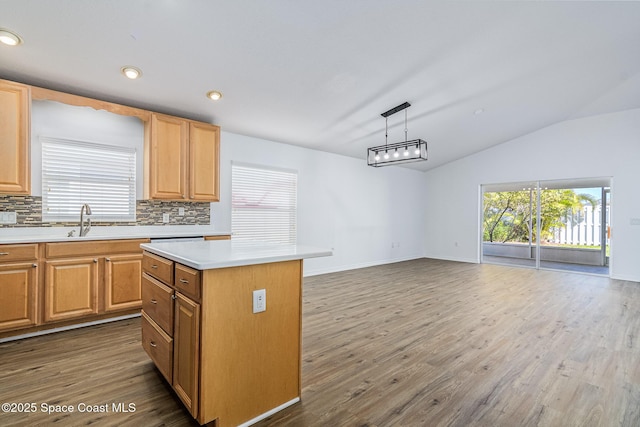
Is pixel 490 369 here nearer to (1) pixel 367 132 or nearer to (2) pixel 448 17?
(2) pixel 448 17

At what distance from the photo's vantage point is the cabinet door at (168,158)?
3.59 meters

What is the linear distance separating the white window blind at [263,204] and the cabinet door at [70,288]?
1.95 metres

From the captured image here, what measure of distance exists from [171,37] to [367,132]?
3.34 metres

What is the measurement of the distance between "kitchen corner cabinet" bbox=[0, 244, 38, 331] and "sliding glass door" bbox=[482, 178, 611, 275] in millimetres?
8114

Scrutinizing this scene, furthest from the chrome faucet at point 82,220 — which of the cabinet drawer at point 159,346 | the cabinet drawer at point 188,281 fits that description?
the cabinet drawer at point 188,281

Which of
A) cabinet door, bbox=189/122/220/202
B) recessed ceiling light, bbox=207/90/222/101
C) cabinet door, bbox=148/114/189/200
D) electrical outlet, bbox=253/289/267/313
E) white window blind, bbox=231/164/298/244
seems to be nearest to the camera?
electrical outlet, bbox=253/289/267/313

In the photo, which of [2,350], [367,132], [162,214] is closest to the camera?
[2,350]

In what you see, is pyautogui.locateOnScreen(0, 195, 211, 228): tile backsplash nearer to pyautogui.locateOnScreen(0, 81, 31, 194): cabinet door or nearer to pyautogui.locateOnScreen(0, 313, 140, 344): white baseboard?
pyautogui.locateOnScreen(0, 81, 31, 194): cabinet door

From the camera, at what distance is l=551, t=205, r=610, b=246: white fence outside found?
20.7ft

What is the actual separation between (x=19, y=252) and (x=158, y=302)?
1.74 meters

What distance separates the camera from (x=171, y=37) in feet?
8.43

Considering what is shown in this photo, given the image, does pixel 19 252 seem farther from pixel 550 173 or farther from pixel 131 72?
pixel 550 173

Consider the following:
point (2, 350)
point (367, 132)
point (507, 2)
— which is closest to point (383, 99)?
point (367, 132)

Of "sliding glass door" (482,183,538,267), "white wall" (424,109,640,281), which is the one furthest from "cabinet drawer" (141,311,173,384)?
"sliding glass door" (482,183,538,267)
